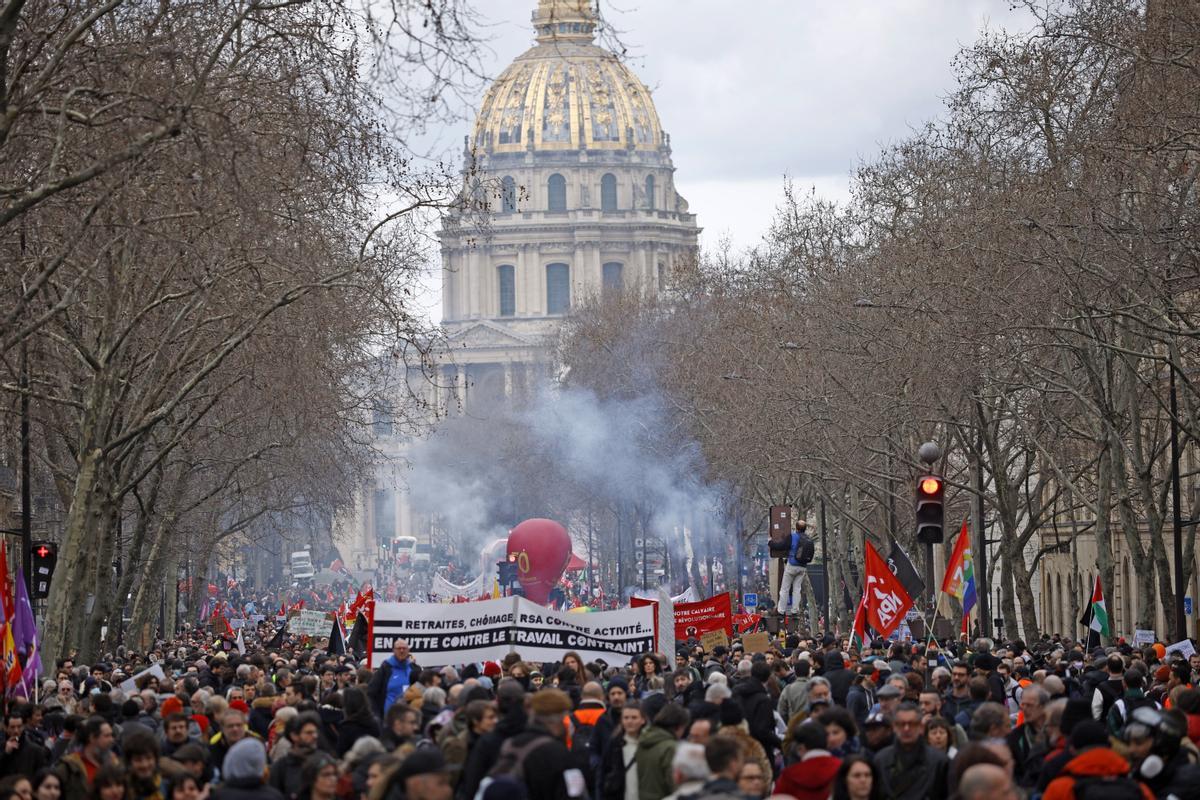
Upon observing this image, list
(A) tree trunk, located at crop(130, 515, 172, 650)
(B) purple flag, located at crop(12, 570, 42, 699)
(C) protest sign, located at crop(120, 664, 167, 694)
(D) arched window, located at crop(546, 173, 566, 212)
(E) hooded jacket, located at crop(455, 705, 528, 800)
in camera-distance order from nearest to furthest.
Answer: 1. (E) hooded jacket, located at crop(455, 705, 528, 800)
2. (B) purple flag, located at crop(12, 570, 42, 699)
3. (C) protest sign, located at crop(120, 664, 167, 694)
4. (A) tree trunk, located at crop(130, 515, 172, 650)
5. (D) arched window, located at crop(546, 173, 566, 212)

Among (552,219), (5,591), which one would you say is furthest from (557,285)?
(5,591)

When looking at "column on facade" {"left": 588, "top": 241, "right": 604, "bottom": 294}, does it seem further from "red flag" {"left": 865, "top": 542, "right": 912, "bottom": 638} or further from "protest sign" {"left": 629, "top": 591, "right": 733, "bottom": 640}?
"red flag" {"left": 865, "top": 542, "right": 912, "bottom": 638}

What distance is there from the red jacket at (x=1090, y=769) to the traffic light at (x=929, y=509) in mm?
13116

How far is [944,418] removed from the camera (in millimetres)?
43750

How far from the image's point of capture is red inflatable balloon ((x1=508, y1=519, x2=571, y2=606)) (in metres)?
74.2

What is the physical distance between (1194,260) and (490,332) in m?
149

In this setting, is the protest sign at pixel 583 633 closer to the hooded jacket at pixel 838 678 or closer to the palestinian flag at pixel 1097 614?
the hooded jacket at pixel 838 678

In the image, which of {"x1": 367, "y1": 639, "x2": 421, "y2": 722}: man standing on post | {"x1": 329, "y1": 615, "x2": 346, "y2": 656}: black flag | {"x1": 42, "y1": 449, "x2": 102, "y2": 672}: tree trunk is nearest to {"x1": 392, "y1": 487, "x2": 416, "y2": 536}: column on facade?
{"x1": 329, "y1": 615, "x2": 346, "y2": 656}: black flag

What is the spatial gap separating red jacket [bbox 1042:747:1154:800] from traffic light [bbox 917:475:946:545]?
13.1m

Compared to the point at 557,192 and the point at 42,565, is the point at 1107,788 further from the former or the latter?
the point at 557,192

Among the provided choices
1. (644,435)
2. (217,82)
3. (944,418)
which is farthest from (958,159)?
(644,435)

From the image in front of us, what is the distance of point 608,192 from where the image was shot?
187 metres

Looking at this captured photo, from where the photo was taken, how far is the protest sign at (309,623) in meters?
38.7

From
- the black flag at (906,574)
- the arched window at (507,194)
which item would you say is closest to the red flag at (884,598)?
the black flag at (906,574)
